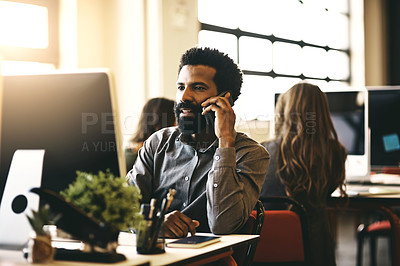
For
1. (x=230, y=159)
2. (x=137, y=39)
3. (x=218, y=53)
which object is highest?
(x=137, y=39)

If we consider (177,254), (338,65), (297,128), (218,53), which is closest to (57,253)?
(177,254)

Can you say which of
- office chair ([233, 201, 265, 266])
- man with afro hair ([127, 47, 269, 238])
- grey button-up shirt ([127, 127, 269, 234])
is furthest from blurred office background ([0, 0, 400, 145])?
office chair ([233, 201, 265, 266])

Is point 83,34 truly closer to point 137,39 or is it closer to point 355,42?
point 137,39

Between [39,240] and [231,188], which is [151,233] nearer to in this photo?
[39,240]

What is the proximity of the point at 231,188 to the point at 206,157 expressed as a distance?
279mm

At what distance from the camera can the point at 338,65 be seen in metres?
7.98

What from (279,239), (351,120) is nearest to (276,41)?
(351,120)

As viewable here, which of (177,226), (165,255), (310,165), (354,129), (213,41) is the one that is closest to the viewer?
(165,255)

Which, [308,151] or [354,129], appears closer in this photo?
[308,151]

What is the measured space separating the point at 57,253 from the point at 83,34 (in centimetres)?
305

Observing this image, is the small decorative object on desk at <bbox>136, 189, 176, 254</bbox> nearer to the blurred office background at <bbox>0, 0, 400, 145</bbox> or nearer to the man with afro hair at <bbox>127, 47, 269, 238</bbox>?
the man with afro hair at <bbox>127, 47, 269, 238</bbox>

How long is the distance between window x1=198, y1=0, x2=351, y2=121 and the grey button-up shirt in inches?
A: 104

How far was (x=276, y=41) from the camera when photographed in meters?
6.52

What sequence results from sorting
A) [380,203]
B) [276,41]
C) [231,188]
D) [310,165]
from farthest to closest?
[276,41] → [380,203] → [310,165] → [231,188]
